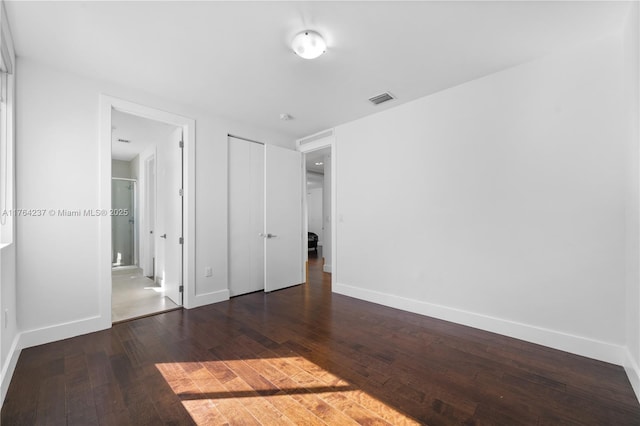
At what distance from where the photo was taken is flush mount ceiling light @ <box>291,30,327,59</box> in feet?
7.07

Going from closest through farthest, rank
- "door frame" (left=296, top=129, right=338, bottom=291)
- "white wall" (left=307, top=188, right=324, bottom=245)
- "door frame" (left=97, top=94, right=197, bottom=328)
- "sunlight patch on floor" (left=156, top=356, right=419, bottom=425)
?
"sunlight patch on floor" (left=156, top=356, right=419, bottom=425)
"door frame" (left=97, top=94, right=197, bottom=328)
"door frame" (left=296, top=129, right=338, bottom=291)
"white wall" (left=307, top=188, right=324, bottom=245)

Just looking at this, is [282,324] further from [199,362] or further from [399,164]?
[399,164]

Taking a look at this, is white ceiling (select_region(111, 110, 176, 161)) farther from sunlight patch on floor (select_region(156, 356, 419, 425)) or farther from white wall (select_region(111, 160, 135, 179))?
sunlight patch on floor (select_region(156, 356, 419, 425))

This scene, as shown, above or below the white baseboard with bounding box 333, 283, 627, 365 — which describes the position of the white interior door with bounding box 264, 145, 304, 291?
above

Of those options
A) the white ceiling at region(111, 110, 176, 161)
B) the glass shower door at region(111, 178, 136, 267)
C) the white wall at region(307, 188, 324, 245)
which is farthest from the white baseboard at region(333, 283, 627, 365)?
the white wall at region(307, 188, 324, 245)

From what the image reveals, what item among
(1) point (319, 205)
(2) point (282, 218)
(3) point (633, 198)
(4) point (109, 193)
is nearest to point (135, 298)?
(4) point (109, 193)

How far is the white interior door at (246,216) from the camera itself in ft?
13.4

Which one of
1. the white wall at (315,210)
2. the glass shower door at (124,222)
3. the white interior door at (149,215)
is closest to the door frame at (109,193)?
the white interior door at (149,215)

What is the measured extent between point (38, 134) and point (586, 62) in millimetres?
5031

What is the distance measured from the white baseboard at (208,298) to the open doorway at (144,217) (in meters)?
0.23

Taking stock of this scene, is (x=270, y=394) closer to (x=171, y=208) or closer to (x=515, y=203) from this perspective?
(x=515, y=203)

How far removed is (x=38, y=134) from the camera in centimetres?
255

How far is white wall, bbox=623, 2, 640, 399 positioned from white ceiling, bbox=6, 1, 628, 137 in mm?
221

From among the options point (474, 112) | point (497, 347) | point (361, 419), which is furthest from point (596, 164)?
point (361, 419)
